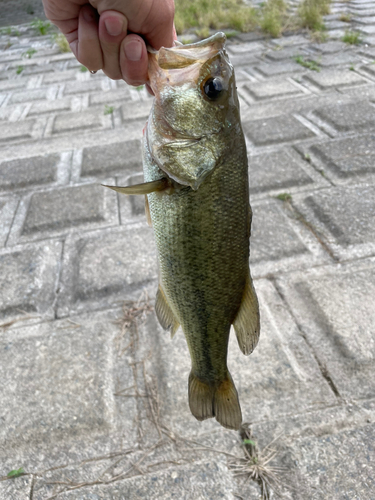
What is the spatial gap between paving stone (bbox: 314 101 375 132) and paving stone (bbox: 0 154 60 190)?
306 cm

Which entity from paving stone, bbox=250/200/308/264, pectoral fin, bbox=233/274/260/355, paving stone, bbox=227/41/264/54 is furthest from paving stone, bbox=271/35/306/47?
pectoral fin, bbox=233/274/260/355

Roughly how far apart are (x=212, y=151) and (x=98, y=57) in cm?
64

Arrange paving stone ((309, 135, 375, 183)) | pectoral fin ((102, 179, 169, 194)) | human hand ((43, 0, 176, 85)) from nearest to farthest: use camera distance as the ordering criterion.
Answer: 1. pectoral fin ((102, 179, 169, 194))
2. human hand ((43, 0, 176, 85))
3. paving stone ((309, 135, 375, 183))

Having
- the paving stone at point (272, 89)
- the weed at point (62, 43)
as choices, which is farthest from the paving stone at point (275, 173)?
the weed at point (62, 43)

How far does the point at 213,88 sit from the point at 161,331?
156cm

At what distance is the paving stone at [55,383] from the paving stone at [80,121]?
10.5ft

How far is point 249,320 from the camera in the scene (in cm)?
140

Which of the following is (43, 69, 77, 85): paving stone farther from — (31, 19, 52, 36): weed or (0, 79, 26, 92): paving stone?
(31, 19, 52, 36): weed

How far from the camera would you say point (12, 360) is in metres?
2.29

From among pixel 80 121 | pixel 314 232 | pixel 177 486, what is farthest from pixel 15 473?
pixel 80 121

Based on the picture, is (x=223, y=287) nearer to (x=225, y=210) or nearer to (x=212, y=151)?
(x=225, y=210)

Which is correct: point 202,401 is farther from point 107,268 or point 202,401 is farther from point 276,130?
point 276,130

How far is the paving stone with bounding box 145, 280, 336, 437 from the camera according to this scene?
6.40 feet

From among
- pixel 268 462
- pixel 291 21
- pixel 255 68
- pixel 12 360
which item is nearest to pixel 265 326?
pixel 268 462
